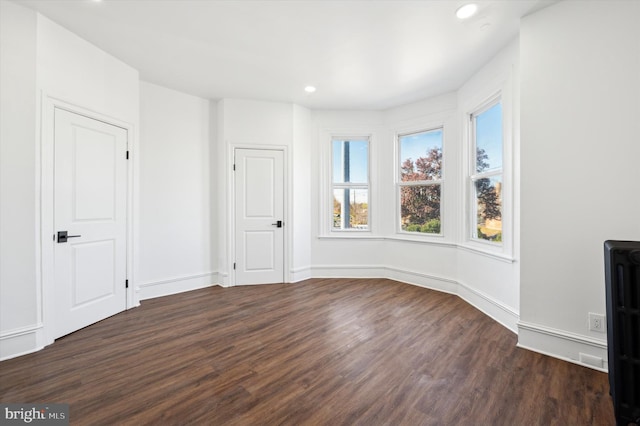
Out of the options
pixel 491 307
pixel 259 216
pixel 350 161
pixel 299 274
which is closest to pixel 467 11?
pixel 350 161

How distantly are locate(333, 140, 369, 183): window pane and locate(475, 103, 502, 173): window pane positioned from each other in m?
1.72

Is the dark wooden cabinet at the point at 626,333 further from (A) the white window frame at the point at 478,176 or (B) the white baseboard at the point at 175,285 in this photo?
(B) the white baseboard at the point at 175,285

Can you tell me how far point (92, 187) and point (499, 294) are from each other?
14.0 feet

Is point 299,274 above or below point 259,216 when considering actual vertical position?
below

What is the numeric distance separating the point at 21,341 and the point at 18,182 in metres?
1.26

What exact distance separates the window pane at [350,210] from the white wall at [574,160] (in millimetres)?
2596

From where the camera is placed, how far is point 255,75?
3475mm

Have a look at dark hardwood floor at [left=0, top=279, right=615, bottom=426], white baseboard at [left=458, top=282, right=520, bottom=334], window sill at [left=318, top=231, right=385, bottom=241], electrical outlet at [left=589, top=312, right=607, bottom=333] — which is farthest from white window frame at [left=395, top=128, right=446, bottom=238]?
electrical outlet at [left=589, top=312, right=607, bottom=333]

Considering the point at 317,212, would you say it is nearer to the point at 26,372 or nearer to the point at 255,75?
the point at 255,75

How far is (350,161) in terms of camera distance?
4797 millimetres

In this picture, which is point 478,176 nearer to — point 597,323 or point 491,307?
point 491,307

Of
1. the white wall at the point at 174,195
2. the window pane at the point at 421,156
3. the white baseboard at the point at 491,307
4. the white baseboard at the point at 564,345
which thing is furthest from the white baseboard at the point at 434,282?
the white wall at the point at 174,195

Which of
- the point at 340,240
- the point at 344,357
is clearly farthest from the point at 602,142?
the point at 340,240

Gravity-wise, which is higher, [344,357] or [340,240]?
[340,240]
